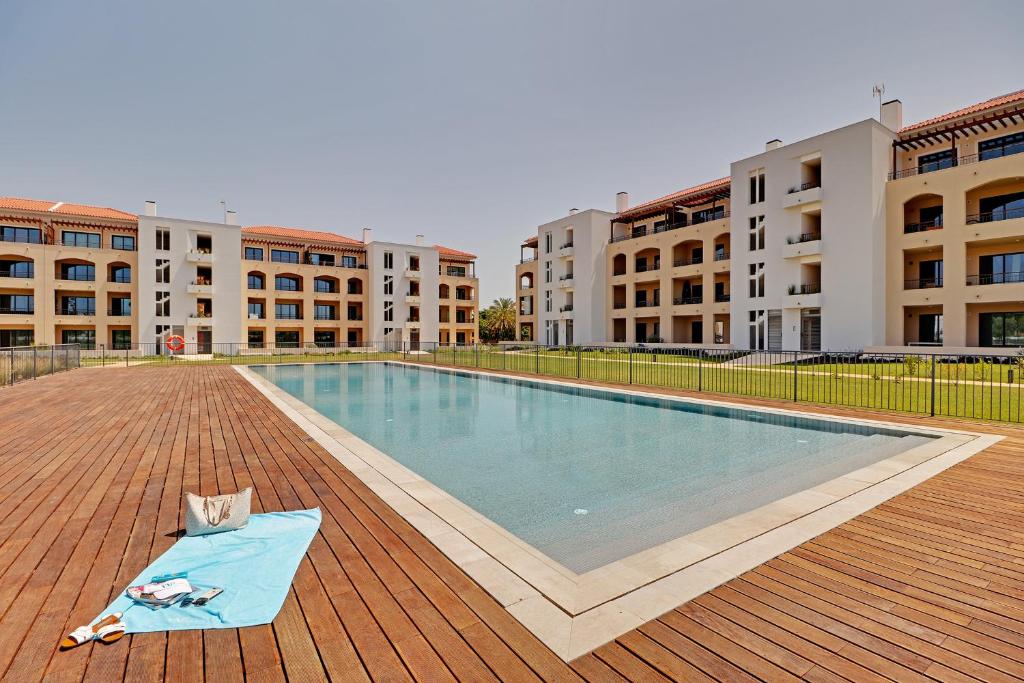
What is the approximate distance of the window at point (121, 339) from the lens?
3722 cm

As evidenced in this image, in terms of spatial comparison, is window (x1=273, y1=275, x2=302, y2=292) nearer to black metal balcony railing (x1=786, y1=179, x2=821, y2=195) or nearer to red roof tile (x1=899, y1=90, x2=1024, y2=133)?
black metal balcony railing (x1=786, y1=179, x2=821, y2=195)

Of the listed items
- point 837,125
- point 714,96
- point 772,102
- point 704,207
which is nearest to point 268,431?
point 714,96

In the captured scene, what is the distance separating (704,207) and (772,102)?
19.1 meters

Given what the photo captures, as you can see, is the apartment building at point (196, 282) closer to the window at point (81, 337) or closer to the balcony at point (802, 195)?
the window at point (81, 337)

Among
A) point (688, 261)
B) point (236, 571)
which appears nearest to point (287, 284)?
Result: point (688, 261)

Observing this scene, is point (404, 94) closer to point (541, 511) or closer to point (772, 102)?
point (772, 102)

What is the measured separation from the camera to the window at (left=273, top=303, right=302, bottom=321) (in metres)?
43.3

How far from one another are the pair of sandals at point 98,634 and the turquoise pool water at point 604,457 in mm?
3247

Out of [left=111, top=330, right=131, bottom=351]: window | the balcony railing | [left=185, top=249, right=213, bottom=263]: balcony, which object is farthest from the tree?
the balcony railing

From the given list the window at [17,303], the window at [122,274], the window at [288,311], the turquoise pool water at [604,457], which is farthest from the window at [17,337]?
the turquoise pool water at [604,457]

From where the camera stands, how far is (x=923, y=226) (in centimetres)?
2591

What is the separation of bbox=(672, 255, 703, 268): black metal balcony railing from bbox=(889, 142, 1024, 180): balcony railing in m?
13.0

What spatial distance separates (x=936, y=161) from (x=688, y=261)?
1536cm

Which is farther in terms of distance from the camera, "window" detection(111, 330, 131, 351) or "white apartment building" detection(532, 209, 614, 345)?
"white apartment building" detection(532, 209, 614, 345)
